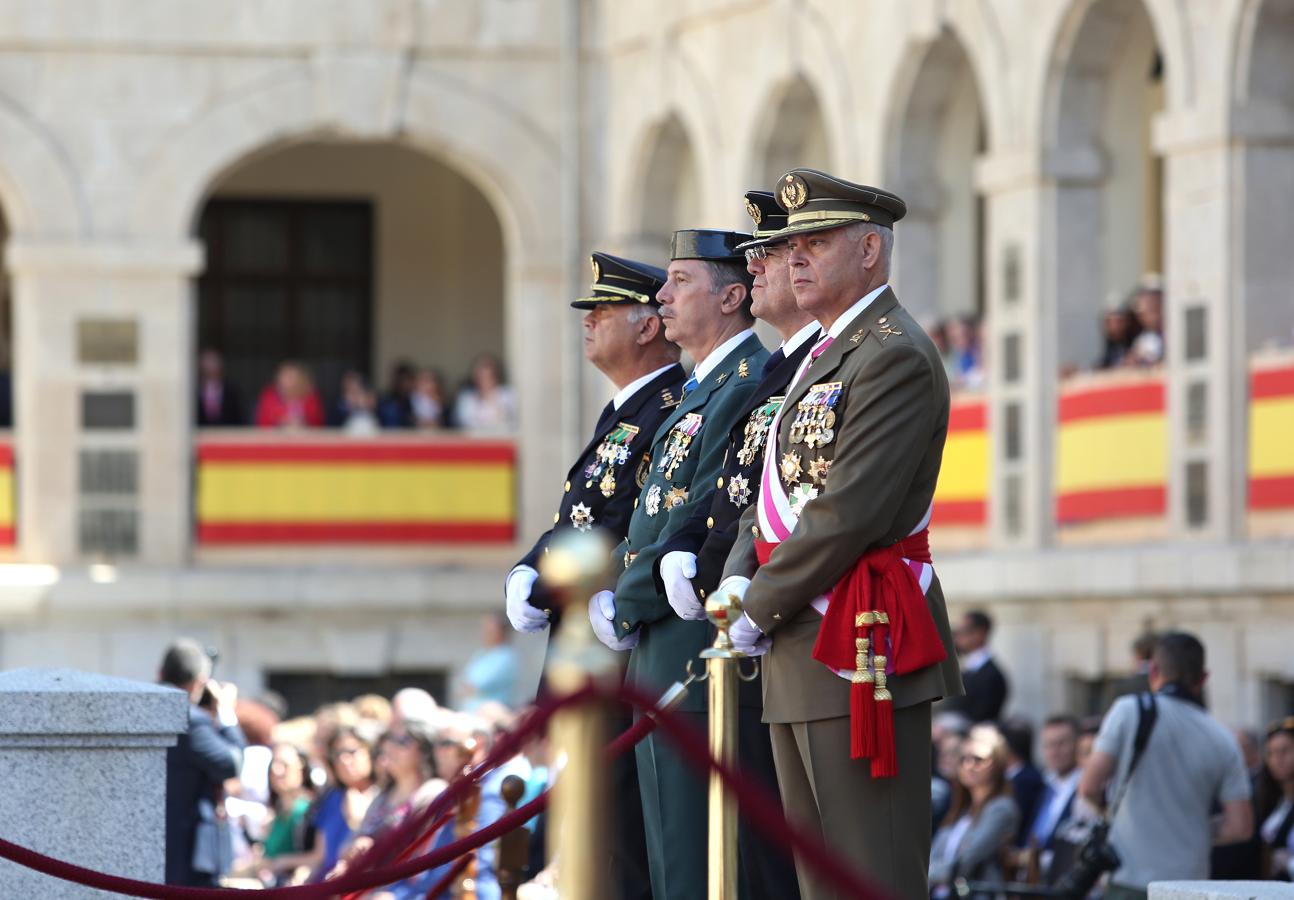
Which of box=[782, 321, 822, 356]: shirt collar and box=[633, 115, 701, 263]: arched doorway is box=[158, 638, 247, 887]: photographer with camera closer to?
box=[782, 321, 822, 356]: shirt collar

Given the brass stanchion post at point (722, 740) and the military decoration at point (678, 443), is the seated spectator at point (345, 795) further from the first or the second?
the brass stanchion post at point (722, 740)

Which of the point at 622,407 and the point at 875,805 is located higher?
the point at 622,407

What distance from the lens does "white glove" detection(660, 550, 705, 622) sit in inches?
256

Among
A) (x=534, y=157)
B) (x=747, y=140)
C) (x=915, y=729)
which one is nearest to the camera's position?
(x=915, y=729)

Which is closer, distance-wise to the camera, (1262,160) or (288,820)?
(288,820)

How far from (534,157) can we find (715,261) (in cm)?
1381

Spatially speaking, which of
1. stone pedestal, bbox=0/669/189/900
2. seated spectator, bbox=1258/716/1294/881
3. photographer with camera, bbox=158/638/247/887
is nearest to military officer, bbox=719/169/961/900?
stone pedestal, bbox=0/669/189/900

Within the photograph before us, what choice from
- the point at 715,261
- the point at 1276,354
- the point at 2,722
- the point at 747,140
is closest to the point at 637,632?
the point at 715,261

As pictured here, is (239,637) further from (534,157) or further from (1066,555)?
(1066,555)

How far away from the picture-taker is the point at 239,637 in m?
20.4

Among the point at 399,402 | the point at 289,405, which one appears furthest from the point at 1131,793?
the point at 399,402

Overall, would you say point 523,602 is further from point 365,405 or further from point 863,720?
point 365,405

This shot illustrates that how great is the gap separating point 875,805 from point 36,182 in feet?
50.5

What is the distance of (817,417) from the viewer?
612 cm
